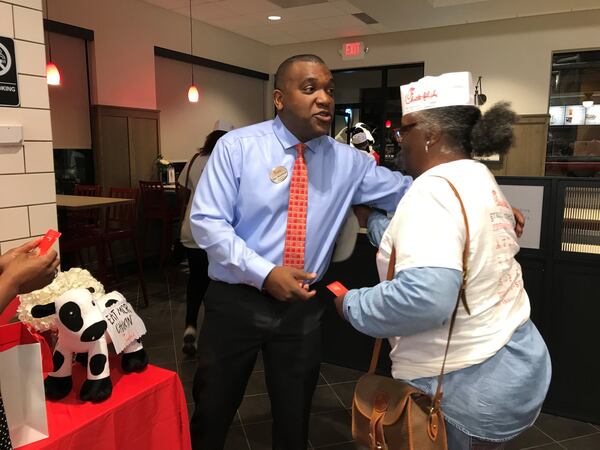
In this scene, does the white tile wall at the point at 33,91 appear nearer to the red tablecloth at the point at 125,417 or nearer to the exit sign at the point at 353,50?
the red tablecloth at the point at 125,417

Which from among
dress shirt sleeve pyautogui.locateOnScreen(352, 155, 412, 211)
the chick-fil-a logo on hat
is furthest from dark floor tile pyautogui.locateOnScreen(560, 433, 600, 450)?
the chick-fil-a logo on hat

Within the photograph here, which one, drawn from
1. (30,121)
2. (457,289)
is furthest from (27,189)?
(457,289)

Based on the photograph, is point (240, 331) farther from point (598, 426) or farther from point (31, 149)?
point (598, 426)

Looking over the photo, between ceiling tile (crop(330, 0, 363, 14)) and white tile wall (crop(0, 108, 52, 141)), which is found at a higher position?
ceiling tile (crop(330, 0, 363, 14))

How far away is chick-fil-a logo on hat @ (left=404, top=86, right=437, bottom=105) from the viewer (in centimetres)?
124

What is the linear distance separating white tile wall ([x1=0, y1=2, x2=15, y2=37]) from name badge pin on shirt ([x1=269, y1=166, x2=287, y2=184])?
980mm

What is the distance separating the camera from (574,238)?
8.47 ft

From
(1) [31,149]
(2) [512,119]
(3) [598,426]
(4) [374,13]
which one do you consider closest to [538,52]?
(4) [374,13]

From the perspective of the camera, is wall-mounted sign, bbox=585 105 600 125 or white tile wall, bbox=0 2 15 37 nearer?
white tile wall, bbox=0 2 15 37

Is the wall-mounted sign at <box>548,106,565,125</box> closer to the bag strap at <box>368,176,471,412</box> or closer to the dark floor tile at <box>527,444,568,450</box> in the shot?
the dark floor tile at <box>527,444,568,450</box>

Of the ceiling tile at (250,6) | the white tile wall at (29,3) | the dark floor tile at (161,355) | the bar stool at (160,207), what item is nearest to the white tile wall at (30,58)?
the white tile wall at (29,3)

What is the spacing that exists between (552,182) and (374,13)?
4.86m

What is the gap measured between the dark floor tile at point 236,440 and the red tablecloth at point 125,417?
3.21 feet

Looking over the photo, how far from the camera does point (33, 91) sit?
1668mm
